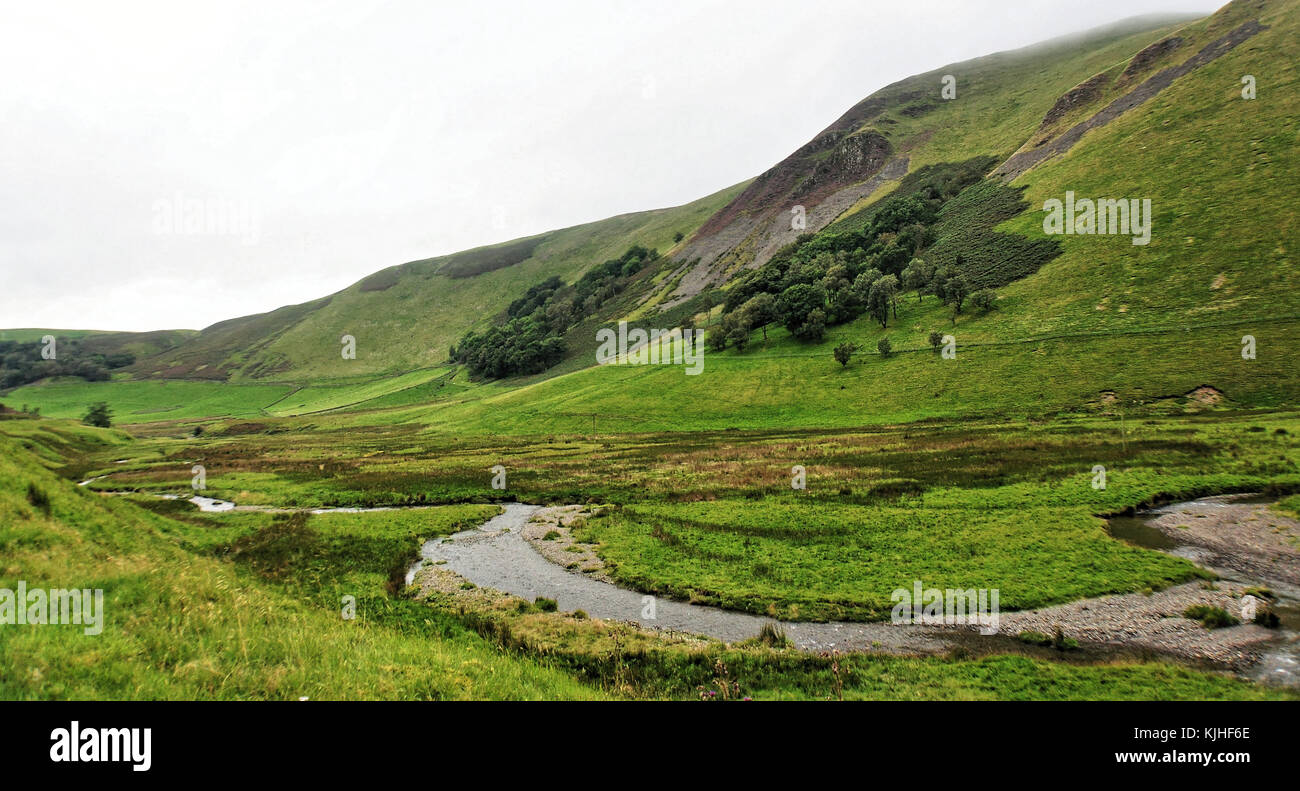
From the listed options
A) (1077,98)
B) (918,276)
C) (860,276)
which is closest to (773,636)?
(918,276)

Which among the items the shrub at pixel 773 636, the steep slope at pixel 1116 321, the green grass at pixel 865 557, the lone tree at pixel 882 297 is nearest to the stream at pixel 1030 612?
the shrub at pixel 773 636

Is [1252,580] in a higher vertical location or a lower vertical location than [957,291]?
lower

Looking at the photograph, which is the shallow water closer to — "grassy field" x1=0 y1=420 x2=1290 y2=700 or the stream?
the stream

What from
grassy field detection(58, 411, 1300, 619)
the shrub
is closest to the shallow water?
grassy field detection(58, 411, 1300, 619)

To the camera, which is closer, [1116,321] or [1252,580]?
[1252,580]

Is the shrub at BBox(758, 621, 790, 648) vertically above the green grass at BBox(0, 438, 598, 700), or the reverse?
the green grass at BBox(0, 438, 598, 700)

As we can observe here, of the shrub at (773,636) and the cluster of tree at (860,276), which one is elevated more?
the cluster of tree at (860,276)

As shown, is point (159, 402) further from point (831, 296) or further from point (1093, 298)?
point (1093, 298)

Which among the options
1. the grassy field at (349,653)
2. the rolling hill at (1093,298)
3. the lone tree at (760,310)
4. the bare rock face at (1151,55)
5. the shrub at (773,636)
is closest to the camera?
the grassy field at (349,653)

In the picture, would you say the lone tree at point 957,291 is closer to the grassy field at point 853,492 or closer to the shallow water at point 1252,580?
the grassy field at point 853,492

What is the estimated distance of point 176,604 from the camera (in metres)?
12.1

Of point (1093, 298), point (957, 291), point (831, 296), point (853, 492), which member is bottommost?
point (853, 492)

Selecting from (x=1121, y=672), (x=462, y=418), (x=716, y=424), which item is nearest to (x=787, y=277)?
(x=716, y=424)
